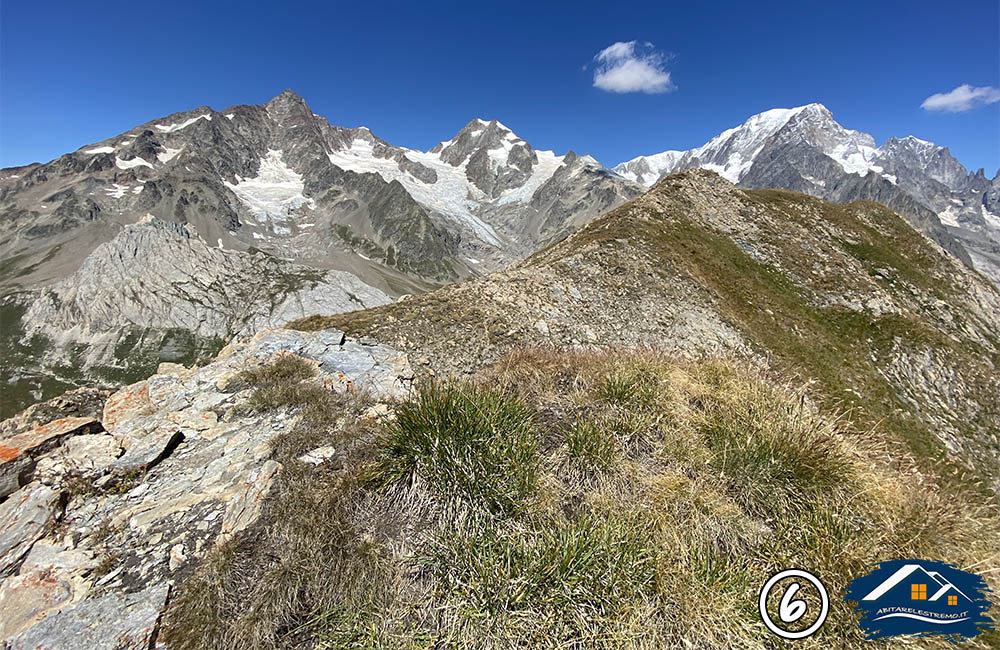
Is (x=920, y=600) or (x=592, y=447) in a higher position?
(x=592, y=447)

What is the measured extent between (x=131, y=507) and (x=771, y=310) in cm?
2631

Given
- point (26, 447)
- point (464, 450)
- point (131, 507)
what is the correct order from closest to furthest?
point (464, 450), point (131, 507), point (26, 447)

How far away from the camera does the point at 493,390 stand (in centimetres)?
563

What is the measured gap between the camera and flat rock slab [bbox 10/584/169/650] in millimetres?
3533

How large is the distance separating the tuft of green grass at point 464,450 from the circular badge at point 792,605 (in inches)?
88.1

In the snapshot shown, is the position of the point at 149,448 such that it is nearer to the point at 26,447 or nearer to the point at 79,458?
the point at 79,458

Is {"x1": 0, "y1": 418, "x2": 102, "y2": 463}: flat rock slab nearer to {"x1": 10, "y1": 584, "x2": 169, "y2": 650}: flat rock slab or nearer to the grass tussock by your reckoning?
{"x1": 10, "y1": 584, "x2": 169, "y2": 650}: flat rock slab

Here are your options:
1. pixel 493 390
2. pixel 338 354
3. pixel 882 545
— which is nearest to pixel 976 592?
pixel 882 545

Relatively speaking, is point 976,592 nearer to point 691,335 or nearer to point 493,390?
point 493,390

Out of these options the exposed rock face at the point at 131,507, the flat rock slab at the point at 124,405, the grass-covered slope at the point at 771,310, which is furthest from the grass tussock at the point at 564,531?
the grass-covered slope at the point at 771,310

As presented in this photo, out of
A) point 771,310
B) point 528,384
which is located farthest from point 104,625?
point 771,310

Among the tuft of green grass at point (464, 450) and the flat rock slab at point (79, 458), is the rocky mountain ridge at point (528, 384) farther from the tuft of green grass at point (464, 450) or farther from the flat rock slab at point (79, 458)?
the tuft of green grass at point (464, 450)

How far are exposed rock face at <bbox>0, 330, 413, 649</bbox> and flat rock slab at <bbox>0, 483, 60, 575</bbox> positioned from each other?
0.01 m

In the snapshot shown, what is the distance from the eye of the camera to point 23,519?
5.02m
